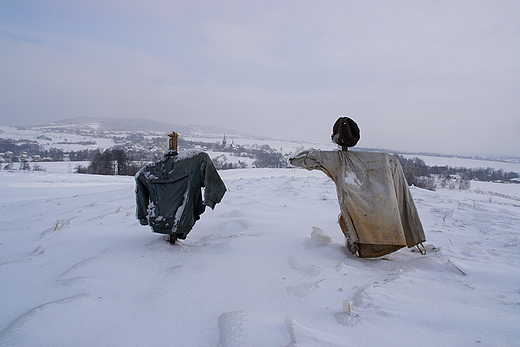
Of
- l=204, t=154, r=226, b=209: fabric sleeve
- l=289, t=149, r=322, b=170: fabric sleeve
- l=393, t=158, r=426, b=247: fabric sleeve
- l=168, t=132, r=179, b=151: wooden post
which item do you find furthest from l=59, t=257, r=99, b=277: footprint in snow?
l=393, t=158, r=426, b=247: fabric sleeve

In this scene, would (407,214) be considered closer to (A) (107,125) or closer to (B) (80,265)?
(B) (80,265)

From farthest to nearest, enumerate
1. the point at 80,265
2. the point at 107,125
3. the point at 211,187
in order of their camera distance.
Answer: the point at 107,125, the point at 211,187, the point at 80,265

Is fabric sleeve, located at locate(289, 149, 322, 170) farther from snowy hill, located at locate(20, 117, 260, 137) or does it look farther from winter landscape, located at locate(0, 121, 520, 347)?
snowy hill, located at locate(20, 117, 260, 137)

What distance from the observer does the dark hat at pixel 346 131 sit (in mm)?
3608

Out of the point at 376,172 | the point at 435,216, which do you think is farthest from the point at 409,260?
the point at 435,216

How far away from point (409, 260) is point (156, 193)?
3470mm

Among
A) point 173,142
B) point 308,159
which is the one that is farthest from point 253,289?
point 173,142

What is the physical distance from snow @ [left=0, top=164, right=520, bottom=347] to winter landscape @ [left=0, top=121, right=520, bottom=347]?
0.04ft

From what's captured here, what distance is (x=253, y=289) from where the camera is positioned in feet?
8.44

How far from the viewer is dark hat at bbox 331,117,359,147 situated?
3.61 meters

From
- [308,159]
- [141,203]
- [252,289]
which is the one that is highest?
[308,159]

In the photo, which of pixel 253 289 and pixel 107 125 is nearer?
pixel 253 289

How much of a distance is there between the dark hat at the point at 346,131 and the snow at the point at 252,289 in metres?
1.37

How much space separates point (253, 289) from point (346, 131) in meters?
2.35
